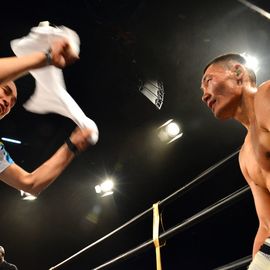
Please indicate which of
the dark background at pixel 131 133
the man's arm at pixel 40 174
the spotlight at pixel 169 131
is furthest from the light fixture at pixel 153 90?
the man's arm at pixel 40 174

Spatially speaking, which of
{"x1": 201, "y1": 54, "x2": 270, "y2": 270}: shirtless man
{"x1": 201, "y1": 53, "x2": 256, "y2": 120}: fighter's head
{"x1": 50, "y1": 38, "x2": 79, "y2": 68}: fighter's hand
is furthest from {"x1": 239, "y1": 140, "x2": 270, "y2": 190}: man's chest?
{"x1": 50, "y1": 38, "x2": 79, "y2": 68}: fighter's hand

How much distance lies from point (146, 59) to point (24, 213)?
4345 millimetres

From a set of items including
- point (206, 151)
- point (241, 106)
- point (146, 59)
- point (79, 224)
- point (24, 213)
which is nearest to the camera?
point (241, 106)

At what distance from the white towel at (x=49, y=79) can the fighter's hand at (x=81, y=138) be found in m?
0.02

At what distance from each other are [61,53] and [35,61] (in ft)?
0.36

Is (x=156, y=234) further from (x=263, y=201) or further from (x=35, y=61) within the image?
(x=35, y=61)

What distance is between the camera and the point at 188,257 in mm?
7598

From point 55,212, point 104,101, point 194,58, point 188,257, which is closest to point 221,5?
point 194,58

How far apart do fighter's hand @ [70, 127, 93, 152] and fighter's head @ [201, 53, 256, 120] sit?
0.57 m

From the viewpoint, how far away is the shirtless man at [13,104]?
3.52 feet

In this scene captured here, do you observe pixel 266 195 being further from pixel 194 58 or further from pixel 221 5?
pixel 194 58

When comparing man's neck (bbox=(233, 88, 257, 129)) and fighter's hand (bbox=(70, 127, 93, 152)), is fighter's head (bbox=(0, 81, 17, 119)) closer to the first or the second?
fighter's hand (bbox=(70, 127, 93, 152))

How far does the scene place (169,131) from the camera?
16.0ft

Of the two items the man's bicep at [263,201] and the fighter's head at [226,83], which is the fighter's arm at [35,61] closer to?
the fighter's head at [226,83]
